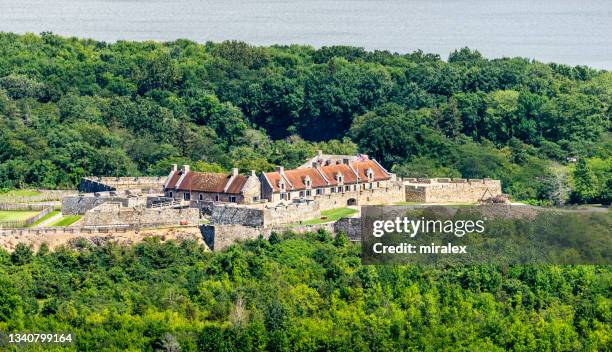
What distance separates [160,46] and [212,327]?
52355mm

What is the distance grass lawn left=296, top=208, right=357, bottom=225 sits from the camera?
5798 cm

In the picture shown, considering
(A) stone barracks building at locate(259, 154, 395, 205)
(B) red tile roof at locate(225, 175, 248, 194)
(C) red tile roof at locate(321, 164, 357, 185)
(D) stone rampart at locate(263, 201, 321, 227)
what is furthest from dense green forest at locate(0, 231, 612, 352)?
(C) red tile roof at locate(321, 164, 357, 185)

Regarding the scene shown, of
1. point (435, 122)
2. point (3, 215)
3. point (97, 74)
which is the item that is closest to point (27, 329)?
point (3, 215)

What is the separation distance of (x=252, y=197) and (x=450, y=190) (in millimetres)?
8505

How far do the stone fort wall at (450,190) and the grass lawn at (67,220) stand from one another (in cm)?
1269

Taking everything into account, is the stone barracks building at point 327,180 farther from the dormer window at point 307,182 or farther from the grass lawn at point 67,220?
the grass lawn at point 67,220

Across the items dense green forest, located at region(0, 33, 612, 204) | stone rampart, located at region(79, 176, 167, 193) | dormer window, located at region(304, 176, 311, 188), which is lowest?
stone rampart, located at region(79, 176, 167, 193)

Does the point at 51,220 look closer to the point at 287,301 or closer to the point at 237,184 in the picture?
the point at 237,184

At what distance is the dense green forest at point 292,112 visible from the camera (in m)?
69.0

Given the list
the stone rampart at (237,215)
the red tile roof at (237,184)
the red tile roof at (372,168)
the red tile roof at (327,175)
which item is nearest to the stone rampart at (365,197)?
the red tile roof at (372,168)

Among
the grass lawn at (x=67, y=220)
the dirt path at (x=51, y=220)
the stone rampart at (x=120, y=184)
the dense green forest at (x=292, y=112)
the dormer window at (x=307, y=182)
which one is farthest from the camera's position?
the dense green forest at (x=292, y=112)

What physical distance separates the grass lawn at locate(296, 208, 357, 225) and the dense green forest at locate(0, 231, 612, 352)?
240 cm

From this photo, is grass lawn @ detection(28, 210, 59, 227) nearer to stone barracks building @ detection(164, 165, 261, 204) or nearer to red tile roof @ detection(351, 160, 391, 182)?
stone barracks building @ detection(164, 165, 261, 204)

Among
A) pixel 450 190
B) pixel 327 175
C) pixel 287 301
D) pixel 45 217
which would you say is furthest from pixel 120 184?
pixel 287 301
